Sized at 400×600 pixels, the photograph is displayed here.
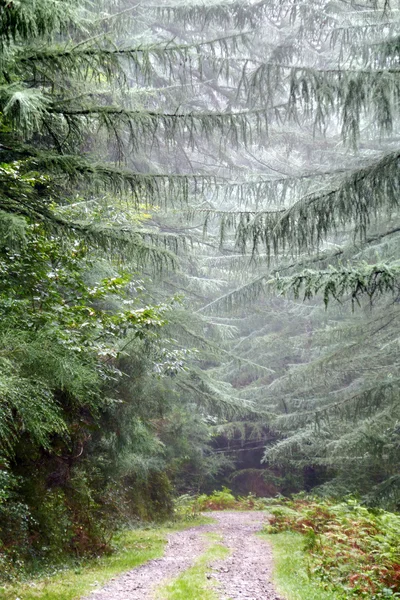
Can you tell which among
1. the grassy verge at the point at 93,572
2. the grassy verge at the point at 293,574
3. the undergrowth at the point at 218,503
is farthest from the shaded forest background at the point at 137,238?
the undergrowth at the point at 218,503

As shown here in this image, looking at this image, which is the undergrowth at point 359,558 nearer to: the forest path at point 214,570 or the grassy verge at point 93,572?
the forest path at point 214,570

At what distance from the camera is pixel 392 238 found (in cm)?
987

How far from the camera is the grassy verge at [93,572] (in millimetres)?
5680

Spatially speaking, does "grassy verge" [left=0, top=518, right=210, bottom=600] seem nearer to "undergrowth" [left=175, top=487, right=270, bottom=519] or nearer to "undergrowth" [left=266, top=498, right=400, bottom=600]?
"undergrowth" [left=266, top=498, right=400, bottom=600]

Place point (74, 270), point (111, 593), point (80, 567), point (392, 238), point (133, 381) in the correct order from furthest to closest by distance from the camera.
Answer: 1. point (392, 238)
2. point (133, 381)
3. point (80, 567)
4. point (74, 270)
5. point (111, 593)

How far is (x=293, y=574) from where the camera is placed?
24.6ft

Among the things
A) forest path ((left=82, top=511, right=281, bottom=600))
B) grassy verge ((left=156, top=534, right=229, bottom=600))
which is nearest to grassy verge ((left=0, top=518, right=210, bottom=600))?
forest path ((left=82, top=511, right=281, bottom=600))

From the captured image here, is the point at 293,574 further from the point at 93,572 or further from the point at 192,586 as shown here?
the point at 93,572

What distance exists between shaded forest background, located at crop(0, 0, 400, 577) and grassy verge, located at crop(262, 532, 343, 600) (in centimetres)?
207

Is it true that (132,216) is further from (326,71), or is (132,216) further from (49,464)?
(326,71)

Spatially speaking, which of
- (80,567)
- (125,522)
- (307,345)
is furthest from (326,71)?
(307,345)

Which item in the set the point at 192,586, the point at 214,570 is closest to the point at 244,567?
the point at 214,570

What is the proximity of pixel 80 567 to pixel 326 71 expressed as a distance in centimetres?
746

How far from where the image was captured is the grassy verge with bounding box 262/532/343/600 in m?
5.95
